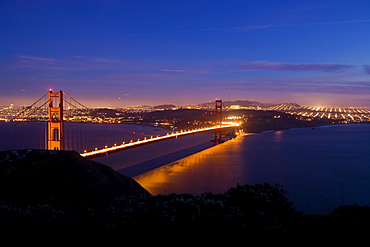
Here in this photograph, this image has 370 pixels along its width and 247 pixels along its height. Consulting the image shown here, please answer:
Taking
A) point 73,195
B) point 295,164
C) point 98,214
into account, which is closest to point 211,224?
point 98,214

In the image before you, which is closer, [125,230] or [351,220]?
[125,230]

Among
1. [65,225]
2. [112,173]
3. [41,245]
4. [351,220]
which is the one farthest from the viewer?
[112,173]

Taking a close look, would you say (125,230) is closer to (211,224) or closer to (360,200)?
(211,224)

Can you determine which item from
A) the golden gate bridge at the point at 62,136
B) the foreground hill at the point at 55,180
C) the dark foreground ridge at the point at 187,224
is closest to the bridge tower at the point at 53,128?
the golden gate bridge at the point at 62,136

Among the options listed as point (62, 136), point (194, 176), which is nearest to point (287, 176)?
point (194, 176)

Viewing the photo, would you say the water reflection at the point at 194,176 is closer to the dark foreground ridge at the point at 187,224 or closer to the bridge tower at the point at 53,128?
the bridge tower at the point at 53,128

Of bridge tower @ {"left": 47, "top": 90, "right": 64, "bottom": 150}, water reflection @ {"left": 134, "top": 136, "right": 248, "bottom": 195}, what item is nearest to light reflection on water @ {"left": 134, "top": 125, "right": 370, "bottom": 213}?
water reflection @ {"left": 134, "top": 136, "right": 248, "bottom": 195}

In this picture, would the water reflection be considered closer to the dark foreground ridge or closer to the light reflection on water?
the light reflection on water

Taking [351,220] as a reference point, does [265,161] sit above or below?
below

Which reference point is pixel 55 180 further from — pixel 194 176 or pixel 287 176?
pixel 287 176
